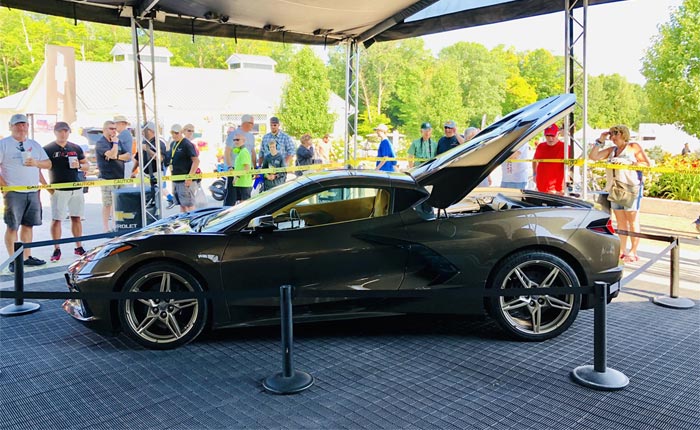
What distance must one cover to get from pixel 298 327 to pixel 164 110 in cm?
4844

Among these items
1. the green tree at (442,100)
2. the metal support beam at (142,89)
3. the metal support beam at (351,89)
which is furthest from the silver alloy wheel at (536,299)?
the green tree at (442,100)

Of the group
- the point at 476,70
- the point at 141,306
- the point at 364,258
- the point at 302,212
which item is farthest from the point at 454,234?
the point at 476,70

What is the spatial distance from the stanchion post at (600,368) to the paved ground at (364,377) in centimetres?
7

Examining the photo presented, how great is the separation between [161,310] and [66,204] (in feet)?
15.6

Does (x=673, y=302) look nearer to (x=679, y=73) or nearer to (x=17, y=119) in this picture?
(x=17, y=119)

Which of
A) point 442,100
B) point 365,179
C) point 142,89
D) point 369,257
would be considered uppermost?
point 442,100

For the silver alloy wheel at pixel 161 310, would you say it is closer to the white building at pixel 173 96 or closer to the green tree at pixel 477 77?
the white building at pixel 173 96

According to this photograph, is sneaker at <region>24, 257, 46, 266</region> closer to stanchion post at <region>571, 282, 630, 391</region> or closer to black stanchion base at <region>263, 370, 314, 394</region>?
black stanchion base at <region>263, 370, 314, 394</region>

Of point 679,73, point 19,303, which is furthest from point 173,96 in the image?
point 19,303

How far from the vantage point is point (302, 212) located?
4621mm

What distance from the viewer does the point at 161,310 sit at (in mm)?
4379

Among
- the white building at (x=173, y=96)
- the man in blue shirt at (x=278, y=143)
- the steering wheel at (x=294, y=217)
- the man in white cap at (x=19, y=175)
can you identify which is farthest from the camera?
the white building at (x=173, y=96)

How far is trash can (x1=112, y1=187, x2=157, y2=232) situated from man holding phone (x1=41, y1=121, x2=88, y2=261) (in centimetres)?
77

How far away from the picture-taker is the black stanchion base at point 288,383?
368cm
